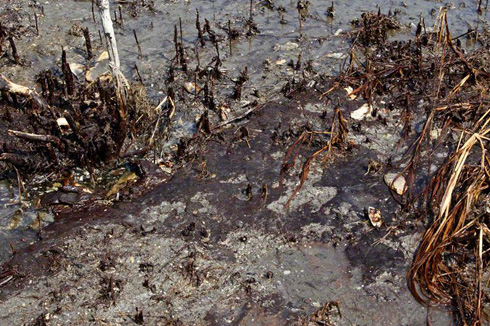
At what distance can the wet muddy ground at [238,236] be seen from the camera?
4023 mm

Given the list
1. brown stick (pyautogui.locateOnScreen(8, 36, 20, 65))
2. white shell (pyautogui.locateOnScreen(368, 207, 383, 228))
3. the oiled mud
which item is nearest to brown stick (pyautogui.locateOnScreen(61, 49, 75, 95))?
brown stick (pyautogui.locateOnScreen(8, 36, 20, 65))

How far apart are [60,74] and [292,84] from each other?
2.67 m

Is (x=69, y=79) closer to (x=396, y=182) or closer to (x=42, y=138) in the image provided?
(x=42, y=138)

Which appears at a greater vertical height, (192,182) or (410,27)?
(410,27)

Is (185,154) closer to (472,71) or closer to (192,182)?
(192,182)

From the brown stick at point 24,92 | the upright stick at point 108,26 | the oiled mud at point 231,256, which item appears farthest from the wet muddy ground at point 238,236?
the upright stick at point 108,26

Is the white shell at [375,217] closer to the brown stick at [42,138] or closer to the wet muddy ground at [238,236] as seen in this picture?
the wet muddy ground at [238,236]

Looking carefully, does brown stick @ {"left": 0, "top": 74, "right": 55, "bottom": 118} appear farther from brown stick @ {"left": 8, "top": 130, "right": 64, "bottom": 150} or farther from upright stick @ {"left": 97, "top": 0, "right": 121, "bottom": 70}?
upright stick @ {"left": 97, "top": 0, "right": 121, "bottom": 70}

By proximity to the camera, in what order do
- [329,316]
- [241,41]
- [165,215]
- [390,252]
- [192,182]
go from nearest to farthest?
[329,316]
[390,252]
[165,215]
[192,182]
[241,41]

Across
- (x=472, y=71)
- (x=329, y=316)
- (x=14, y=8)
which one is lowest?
(x=329, y=316)

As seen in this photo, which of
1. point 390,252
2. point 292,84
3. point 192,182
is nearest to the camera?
point 390,252

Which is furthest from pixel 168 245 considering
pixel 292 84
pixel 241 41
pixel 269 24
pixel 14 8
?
pixel 14 8

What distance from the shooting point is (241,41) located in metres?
7.07

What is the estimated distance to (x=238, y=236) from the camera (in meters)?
4.58
